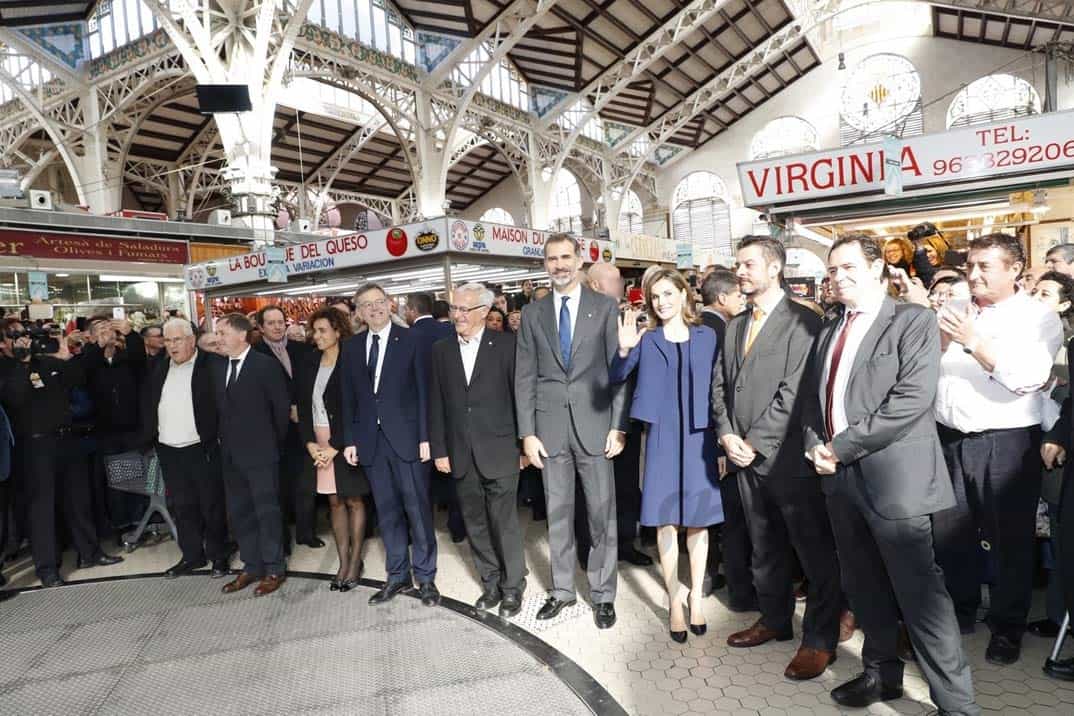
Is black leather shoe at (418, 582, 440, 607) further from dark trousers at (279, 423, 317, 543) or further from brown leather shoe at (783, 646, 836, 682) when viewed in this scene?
brown leather shoe at (783, 646, 836, 682)

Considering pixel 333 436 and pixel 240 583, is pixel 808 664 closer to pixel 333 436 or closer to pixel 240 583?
pixel 333 436

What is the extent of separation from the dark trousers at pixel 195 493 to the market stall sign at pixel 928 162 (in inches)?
160

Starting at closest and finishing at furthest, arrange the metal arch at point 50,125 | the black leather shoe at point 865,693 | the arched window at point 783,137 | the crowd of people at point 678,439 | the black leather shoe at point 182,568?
the crowd of people at point 678,439
the black leather shoe at point 865,693
the black leather shoe at point 182,568
the metal arch at point 50,125
the arched window at point 783,137

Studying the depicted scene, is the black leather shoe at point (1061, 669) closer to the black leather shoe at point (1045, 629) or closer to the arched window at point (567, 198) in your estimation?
the black leather shoe at point (1045, 629)

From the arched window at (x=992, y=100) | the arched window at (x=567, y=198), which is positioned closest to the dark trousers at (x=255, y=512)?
the arched window at (x=992, y=100)

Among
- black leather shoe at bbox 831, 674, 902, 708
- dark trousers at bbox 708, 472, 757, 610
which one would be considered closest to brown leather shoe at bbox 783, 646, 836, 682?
black leather shoe at bbox 831, 674, 902, 708

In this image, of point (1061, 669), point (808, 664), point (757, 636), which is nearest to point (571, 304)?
point (757, 636)

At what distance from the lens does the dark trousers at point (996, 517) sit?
233 cm

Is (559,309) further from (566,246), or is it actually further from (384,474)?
(384,474)

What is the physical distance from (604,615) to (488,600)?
62 cm

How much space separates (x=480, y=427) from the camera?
3.03m

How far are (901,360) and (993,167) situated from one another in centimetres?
307

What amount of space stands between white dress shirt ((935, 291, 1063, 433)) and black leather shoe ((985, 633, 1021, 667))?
799 millimetres

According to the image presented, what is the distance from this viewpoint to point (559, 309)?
2930 mm
